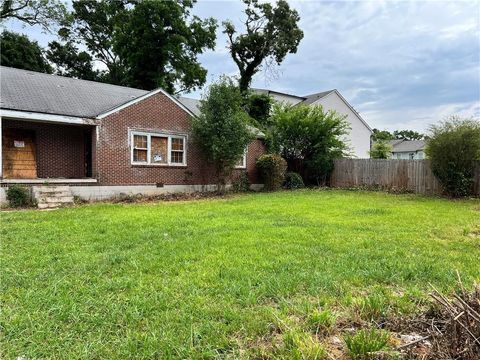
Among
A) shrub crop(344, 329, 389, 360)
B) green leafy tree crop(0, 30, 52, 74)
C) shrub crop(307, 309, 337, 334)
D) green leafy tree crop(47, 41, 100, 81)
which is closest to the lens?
shrub crop(344, 329, 389, 360)

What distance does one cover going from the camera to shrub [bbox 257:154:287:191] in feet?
57.5

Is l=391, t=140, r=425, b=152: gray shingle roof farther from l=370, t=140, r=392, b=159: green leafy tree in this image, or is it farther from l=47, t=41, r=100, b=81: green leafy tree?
l=47, t=41, r=100, b=81: green leafy tree

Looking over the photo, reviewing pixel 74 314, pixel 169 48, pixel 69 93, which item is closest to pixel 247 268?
pixel 74 314

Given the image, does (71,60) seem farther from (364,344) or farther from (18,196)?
(364,344)

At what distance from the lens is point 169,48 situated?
27.1 m

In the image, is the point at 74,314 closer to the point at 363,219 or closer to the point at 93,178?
the point at 363,219

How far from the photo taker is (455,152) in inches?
554

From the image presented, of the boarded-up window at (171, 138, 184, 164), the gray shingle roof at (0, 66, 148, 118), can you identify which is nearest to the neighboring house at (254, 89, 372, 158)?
the boarded-up window at (171, 138, 184, 164)

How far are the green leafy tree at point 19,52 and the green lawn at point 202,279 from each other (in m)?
25.6

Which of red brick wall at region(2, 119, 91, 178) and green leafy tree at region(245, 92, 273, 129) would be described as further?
green leafy tree at region(245, 92, 273, 129)

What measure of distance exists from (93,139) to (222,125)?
5192 millimetres

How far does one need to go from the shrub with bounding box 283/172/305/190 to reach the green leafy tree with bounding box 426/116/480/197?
616 cm

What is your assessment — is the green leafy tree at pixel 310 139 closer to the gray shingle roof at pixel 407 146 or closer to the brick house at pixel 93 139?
the brick house at pixel 93 139

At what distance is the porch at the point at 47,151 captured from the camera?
12.8 m
